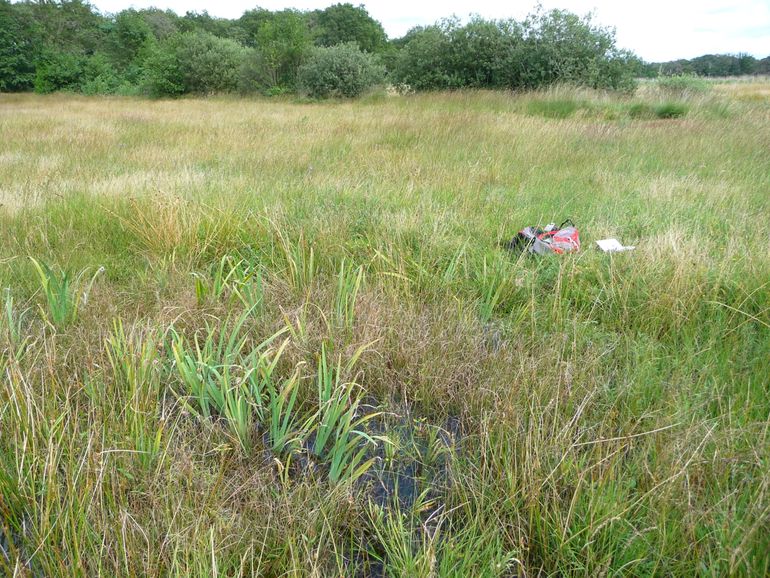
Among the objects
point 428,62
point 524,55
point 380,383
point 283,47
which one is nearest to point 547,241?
point 380,383

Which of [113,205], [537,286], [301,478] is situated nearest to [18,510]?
[301,478]

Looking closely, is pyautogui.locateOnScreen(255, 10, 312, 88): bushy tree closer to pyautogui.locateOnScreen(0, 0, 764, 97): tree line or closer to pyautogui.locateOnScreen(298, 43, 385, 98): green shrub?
pyautogui.locateOnScreen(0, 0, 764, 97): tree line

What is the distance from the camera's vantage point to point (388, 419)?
1836 millimetres

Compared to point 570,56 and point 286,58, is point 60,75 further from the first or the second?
point 570,56

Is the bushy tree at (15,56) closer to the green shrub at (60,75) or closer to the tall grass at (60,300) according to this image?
the green shrub at (60,75)

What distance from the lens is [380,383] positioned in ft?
6.47

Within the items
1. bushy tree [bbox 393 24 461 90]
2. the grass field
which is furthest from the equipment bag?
bushy tree [bbox 393 24 461 90]

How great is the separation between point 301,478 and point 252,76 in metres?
24.7

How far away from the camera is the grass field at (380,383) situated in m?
1.23

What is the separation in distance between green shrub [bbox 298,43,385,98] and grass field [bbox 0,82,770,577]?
15.1 m

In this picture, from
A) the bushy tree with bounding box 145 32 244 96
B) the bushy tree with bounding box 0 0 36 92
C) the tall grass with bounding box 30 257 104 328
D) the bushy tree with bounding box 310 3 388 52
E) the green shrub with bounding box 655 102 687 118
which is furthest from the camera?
the bushy tree with bounding box 310 3 388 52

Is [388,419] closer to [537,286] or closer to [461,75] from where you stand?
[537,286]

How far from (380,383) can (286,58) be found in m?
23.6

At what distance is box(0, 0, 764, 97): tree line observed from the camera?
14414 mm
